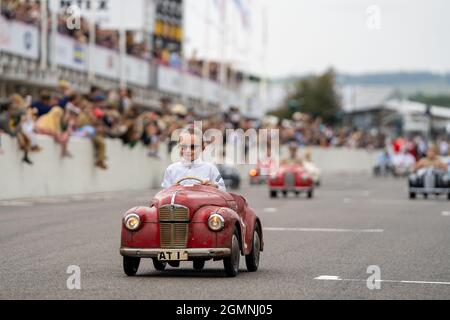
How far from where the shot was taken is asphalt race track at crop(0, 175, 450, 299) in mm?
10688

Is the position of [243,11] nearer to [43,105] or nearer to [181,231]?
[43,105]

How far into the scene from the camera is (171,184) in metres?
12.6

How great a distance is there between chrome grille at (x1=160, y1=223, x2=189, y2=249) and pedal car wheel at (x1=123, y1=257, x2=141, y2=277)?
39 centimetres

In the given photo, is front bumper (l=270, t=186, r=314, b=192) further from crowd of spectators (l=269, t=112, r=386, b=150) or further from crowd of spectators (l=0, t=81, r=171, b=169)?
crowd of spectators (l=269, t=112, r=386, b=150)

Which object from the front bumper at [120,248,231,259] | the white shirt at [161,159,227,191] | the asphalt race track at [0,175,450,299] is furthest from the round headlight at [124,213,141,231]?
the white shirt at [161,159,227,191]

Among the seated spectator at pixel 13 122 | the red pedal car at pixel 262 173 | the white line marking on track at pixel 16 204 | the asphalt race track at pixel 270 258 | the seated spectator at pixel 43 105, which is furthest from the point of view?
the red pedal car at pixel 262 173

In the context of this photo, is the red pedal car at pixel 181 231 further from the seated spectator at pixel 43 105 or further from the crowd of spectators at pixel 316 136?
the crowd of spectators at pixel 316 136

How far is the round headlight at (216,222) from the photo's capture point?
11727 mm

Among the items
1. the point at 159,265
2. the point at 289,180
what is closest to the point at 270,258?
the point at 159,265

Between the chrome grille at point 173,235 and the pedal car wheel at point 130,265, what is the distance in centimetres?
39

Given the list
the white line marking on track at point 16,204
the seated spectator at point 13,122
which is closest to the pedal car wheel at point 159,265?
the white line marking on track at point 16,204
